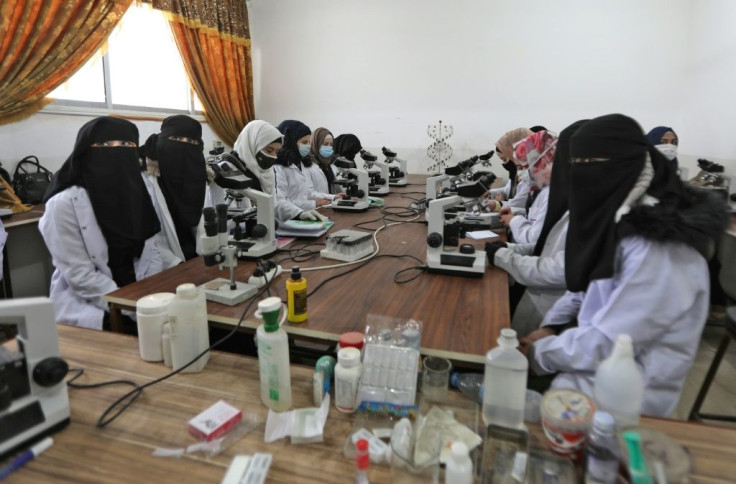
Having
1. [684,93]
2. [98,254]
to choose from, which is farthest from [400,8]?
[98,254]

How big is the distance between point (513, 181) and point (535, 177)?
5.46ft

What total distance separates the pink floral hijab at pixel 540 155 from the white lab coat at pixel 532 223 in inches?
3.6

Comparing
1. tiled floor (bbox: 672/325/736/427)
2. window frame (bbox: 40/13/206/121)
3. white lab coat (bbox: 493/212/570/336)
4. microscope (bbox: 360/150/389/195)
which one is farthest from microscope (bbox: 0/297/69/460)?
window frame (bbox: 40/13/206/121)

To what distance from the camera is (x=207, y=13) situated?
5.33 metres

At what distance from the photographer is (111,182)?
6.27 ft

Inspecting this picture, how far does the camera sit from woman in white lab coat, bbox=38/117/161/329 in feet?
6.13

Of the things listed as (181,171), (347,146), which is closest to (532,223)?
(181,171)

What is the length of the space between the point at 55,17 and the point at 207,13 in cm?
220

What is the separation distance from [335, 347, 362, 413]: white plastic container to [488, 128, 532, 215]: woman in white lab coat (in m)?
2.48

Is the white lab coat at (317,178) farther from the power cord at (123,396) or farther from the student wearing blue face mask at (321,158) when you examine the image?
the power cord at (123,396)

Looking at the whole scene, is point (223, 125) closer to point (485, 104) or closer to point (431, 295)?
point (485, 104)

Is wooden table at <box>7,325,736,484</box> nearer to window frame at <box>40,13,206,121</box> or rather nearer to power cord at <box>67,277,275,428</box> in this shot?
power cord at <box>67,277,275,428</box>

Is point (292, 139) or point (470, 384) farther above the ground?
point (292, 139)

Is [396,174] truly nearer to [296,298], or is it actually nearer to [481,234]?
[481,234]
